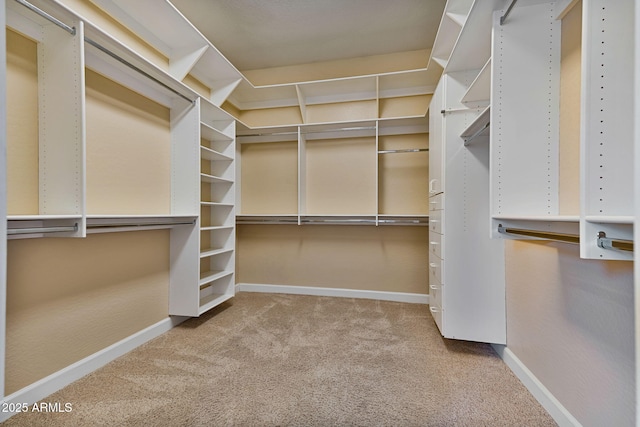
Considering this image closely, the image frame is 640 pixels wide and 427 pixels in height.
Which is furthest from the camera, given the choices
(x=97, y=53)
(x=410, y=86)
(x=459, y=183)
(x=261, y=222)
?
(x=261, y=222)

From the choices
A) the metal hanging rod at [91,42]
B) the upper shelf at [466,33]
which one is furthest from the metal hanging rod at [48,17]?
the upper shelf at [466,33]

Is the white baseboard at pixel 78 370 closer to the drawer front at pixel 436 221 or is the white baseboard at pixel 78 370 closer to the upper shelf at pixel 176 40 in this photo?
the upper shelf at pixel 176 40

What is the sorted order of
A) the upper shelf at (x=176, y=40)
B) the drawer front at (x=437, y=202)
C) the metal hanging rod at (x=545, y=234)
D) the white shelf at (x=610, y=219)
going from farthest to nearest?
the drawer front at (x=437, y=202)
the upper shelf at (x=176, y=40)
the metal hanging rod at (x=545, y=234)
the white shelf at (x=610, y=219)

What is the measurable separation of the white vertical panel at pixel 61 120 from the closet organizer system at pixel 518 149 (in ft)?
6.69

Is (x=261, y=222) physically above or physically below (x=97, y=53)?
below

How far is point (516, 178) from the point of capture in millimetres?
1326

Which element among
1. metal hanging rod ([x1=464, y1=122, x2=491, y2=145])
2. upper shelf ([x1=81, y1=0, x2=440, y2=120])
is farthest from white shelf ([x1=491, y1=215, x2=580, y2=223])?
upper shelf ([x1=81, y1=0, x2=440, y2=120])

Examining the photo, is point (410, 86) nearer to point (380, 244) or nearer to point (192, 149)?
point (380, 244)

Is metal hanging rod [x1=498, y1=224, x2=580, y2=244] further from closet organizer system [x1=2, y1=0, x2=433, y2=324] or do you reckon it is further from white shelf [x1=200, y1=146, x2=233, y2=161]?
white shelf [x1=200, y1=146, x2=233, y2=161]

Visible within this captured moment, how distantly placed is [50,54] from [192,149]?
98 centimetres

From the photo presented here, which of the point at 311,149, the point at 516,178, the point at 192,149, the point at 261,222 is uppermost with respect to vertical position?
the point at 311,149

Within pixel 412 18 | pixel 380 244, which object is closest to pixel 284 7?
pixel 412 18

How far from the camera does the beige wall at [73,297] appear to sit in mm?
1396

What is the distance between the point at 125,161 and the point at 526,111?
97.2 inches
